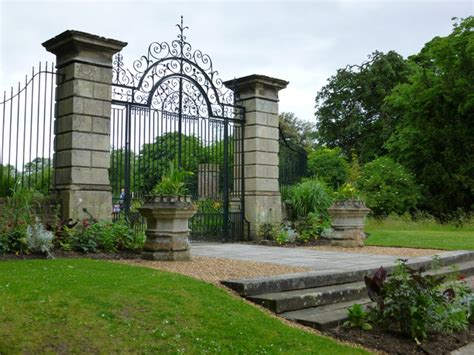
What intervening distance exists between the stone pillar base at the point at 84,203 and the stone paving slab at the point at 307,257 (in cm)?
181

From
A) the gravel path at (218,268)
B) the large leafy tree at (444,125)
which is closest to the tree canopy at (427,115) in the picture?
the large leafy tree at (444,125)

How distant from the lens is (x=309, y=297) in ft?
19.8

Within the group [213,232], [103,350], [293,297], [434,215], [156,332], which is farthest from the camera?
[434,215]

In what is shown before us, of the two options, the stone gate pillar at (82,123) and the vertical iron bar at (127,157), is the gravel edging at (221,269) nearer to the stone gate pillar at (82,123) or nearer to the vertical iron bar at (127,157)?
the stone gate pillar at (82,123)

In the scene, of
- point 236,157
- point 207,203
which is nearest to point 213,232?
point 207,203

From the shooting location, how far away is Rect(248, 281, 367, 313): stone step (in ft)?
18.7

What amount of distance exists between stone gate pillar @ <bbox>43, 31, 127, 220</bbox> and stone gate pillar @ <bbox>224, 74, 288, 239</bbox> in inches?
161

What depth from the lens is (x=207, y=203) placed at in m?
13.0

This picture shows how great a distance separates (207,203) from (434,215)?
16720 mm

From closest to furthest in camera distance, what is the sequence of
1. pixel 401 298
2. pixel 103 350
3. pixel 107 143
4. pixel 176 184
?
pixel 103 350
pixel 401 298
pixel 176 184
pixel 107 143

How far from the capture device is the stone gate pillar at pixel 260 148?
12992mm

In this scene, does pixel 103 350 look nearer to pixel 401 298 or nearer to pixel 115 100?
pixel 401 298

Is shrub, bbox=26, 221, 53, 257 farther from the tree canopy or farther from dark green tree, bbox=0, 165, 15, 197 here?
the tree canopy

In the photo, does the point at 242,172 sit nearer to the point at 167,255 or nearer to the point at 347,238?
the point at 347,238
